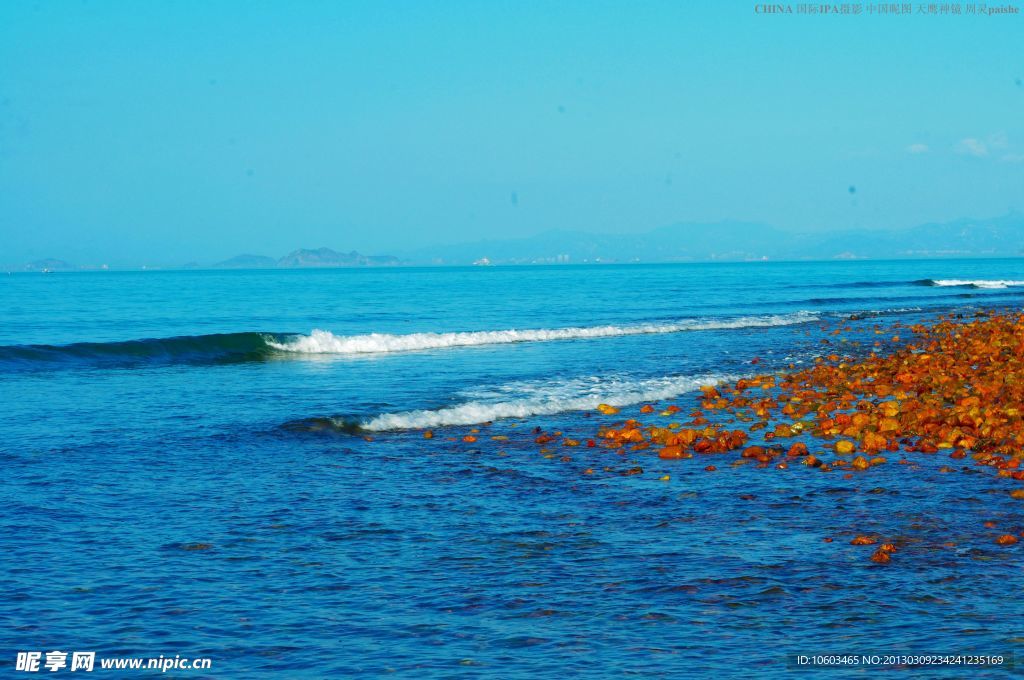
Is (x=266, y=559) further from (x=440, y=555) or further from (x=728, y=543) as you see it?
(x=728, y=543)

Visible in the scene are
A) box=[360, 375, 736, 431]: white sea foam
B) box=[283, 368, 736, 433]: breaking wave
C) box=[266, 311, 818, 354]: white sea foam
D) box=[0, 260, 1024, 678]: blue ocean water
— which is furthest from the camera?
box=[266, 311, 818, 354]: white sea foam

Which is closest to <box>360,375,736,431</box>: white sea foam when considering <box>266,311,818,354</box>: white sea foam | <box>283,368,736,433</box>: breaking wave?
<box>283,368,736,433</box>: breaking wave

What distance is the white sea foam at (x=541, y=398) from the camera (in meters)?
15.2

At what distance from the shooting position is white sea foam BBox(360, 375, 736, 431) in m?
15.2

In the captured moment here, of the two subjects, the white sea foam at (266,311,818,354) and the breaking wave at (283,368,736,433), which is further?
the white sea foam at (266,311,818,354)

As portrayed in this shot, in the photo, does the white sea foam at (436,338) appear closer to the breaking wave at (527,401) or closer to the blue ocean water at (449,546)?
the breaking wave at (527,401)

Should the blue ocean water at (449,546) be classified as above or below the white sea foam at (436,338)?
below

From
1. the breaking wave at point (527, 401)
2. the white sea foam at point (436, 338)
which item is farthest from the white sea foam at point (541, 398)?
the white sea foam at point (436, 338)

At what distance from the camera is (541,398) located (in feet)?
57.2

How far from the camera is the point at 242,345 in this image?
31.5 m

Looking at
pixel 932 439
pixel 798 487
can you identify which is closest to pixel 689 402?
pixel 932 439

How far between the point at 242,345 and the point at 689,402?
63.1 ft

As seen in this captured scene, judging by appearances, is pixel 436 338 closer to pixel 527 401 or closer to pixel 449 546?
pixel 527 401

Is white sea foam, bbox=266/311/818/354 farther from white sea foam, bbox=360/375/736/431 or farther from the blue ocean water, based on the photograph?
the blue ocean water
